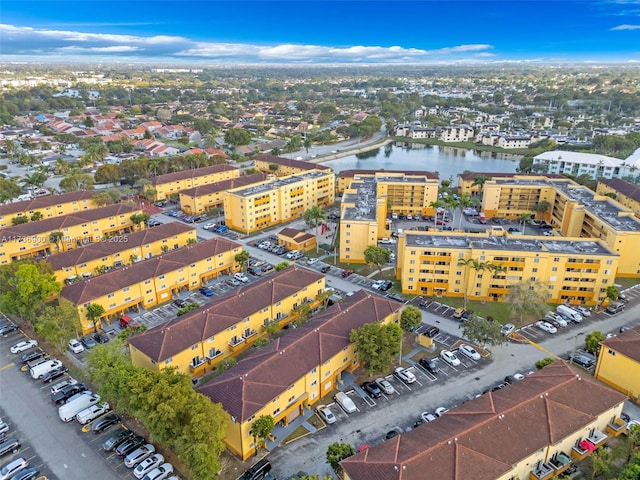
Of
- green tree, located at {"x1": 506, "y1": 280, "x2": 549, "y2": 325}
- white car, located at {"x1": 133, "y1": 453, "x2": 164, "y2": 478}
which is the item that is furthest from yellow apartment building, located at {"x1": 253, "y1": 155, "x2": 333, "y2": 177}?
white car, located at {"x1": 133, "y1": 453, "x2": 164, "y2": 478}

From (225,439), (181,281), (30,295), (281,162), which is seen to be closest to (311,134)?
(281,162)

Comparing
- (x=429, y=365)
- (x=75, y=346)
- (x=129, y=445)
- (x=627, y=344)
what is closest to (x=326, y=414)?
(x=429, y=365)

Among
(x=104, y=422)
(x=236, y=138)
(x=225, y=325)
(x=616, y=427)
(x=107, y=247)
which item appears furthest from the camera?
(x=236, y=138)

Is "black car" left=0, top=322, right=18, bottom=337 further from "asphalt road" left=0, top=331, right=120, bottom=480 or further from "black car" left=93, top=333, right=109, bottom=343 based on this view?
"black car" left=93, top=333, right=109, bottom=343

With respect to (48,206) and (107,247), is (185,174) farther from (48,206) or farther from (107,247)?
(107,247)

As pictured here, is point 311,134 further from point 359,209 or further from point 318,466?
point 318,466

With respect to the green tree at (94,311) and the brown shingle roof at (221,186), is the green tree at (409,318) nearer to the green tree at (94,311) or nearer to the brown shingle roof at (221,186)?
the green tree at (94,311)

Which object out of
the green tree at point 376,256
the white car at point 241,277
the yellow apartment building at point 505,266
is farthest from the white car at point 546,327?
the white car at point 241,277
